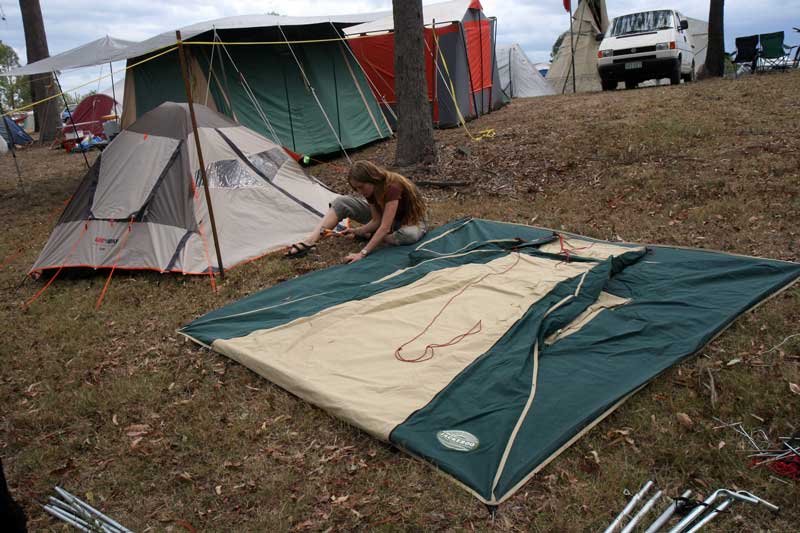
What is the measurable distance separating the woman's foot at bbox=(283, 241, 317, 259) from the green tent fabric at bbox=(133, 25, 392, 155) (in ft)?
14.9

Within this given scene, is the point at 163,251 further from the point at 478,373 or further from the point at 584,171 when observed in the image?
the point at 584,171

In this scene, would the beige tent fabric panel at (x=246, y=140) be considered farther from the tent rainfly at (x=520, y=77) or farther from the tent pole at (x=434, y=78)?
the tent rainfly at (x=520, y=77)

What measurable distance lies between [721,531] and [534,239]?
309 centimetres

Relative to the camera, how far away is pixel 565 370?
10.2 feet

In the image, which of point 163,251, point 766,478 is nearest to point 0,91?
point 163,251

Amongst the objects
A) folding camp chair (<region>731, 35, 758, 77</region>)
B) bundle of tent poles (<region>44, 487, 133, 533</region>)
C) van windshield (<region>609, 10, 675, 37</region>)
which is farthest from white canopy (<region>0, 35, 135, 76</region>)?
folding camp chair (<region>731, 35, 758, 77</region>)

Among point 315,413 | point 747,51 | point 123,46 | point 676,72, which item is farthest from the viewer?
point 747,51

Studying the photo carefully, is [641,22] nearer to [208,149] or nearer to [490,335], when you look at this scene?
[208,149]

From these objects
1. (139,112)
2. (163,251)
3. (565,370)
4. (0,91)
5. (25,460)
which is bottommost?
(25,460)

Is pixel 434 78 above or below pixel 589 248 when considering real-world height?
above

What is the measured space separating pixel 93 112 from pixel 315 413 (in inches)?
649

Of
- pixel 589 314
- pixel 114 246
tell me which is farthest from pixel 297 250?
pixel 589 314

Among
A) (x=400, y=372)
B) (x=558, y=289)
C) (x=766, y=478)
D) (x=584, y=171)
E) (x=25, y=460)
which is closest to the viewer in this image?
(x=766, y=478)

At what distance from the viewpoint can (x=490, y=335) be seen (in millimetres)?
3447
